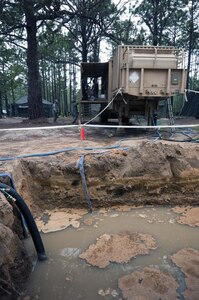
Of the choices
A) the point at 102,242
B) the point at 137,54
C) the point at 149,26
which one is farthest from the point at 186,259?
the point at 149,26

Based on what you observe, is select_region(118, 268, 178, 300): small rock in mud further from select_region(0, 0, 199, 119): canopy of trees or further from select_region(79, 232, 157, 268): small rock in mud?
select_region(0, 0, 199, 119): canopy of trees

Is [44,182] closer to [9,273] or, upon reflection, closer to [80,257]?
[80,257]

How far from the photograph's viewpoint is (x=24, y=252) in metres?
3.88

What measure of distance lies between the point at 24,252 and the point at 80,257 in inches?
33.9

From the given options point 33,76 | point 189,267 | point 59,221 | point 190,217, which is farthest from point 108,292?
point 33,76

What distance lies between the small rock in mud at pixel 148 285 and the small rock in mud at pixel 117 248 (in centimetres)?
37

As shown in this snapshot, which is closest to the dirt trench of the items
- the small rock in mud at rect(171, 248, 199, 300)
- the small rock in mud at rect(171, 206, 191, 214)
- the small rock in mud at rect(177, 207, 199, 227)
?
the small rock in mud at rect(171, 206, 191, 214)

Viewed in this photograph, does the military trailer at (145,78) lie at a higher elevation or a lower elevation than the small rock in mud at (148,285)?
higher

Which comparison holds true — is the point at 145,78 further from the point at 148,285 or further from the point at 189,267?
the point at 148,285

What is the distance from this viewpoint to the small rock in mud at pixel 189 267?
321 cm

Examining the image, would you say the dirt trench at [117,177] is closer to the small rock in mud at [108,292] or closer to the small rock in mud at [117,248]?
the small rock in mud at [117,248]

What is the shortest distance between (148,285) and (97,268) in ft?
2.48

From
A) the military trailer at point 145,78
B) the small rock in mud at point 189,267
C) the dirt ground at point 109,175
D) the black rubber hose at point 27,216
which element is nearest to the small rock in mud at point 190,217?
the dirt ground at point 109,175

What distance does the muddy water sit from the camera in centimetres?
328
